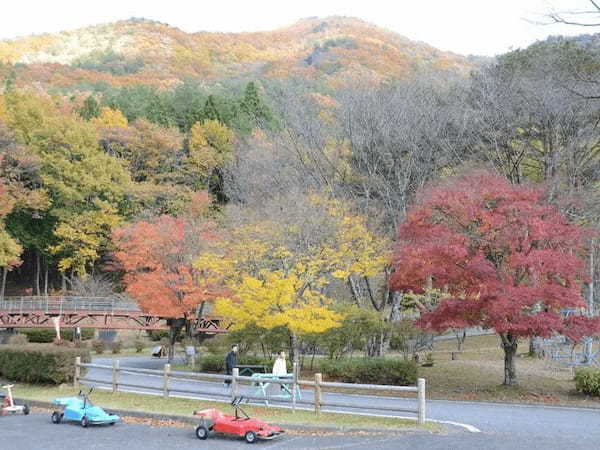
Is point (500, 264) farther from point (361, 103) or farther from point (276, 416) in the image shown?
point (361, 103)

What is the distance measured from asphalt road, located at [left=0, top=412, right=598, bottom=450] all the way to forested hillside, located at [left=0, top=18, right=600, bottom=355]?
235 inches

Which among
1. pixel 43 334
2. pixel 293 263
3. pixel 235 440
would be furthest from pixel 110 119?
pixel 235 440

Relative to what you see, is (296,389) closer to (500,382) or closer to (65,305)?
(500,382)

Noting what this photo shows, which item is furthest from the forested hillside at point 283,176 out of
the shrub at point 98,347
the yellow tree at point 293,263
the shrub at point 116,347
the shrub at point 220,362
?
the shrub at point 98,347

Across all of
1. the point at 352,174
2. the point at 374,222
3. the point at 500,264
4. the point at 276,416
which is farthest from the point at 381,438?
the point at 352,174

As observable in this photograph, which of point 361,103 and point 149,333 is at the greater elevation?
point 361,103

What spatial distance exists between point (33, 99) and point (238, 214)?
25104mm

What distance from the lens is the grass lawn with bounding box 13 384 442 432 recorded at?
12.6 meters

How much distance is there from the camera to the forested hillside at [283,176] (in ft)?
80.1

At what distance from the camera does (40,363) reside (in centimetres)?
1959

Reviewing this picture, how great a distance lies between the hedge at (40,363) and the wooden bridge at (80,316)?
15557mm

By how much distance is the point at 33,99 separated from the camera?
163 feet

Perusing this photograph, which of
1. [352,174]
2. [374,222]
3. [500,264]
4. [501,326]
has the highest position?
[352,174]

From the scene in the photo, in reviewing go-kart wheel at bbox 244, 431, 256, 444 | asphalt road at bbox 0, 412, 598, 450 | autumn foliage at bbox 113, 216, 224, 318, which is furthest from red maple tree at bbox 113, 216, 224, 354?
go-kart wheel at bbox 244, 431, 256, 444
